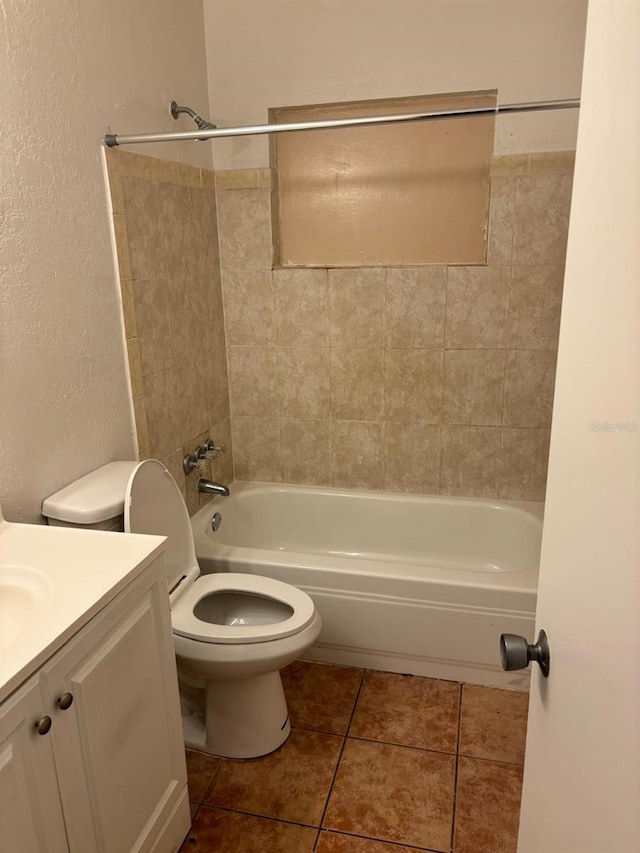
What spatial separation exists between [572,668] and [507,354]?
1.93 meters

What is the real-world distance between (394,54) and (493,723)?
7.92 feet

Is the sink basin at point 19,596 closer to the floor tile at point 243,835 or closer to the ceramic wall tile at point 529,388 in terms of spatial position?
the floor tile at point 243,835

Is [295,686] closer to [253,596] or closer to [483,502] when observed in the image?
[253,596]

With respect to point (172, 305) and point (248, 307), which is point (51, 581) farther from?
point (248, 307)

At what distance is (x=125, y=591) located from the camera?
1.23 metres

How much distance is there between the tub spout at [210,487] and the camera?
246cm

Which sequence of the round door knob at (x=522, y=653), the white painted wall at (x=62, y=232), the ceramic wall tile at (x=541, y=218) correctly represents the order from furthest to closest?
the ceramic wall tile at (x=541, y=218), the white painted wall at (x=62, y=232), the round door knob at (x=522, y=653)

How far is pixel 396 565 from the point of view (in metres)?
2.18

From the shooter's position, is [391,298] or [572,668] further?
[391,298]

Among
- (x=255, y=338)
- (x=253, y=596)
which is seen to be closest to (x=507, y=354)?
(x=255, y=338)

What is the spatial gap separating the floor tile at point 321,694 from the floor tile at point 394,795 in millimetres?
116

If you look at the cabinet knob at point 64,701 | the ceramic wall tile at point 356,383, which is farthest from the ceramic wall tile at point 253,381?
the cabinet knob at point 64,701

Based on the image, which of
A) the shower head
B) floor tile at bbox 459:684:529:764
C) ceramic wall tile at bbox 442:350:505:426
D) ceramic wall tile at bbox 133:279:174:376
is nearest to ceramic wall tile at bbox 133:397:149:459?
ceramic wall tile at bbox 133:279:174:376

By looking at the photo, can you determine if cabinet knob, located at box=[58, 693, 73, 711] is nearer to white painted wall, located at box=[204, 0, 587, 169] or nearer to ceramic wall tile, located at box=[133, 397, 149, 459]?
ceramic wall tile, located at box=[133, 397, 149, 459]
